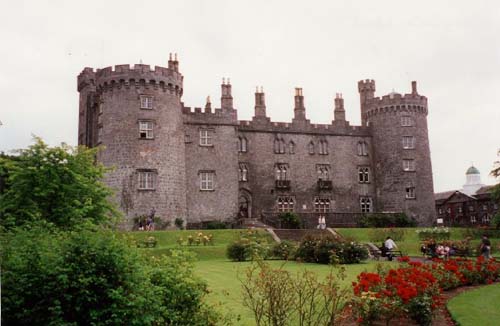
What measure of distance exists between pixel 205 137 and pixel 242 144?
450 cm

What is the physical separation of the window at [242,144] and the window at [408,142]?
15514mm

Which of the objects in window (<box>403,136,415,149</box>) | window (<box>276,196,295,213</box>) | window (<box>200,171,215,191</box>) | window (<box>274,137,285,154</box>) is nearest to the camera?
window (<box>200,171,215,191</box>)

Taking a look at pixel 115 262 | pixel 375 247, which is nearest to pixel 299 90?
pixel 375 247

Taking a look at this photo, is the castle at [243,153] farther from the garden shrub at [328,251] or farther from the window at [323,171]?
the garden shrub at [328,251]

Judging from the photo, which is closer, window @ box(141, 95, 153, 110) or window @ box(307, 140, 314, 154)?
window @ box(141, 95, 153, 110)

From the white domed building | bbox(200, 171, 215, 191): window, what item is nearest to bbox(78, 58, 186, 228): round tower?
bbox(200, 171, 215, 191): window

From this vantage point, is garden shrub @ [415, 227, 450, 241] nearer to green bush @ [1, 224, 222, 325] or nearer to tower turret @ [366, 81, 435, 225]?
tower turret @ [366, 81, 435, 225]

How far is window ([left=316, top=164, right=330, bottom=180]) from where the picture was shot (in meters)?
53.8

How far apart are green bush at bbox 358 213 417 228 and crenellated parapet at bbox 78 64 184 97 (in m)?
20.4

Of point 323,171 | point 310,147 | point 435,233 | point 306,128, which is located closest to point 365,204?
point 323,171

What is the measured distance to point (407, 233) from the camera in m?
44.5

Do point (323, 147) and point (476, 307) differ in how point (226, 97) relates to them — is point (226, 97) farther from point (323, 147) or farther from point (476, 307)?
point (476, 307)

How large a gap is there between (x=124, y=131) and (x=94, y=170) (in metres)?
15.4

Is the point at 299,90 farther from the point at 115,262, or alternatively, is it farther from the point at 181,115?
the point at 115,262
